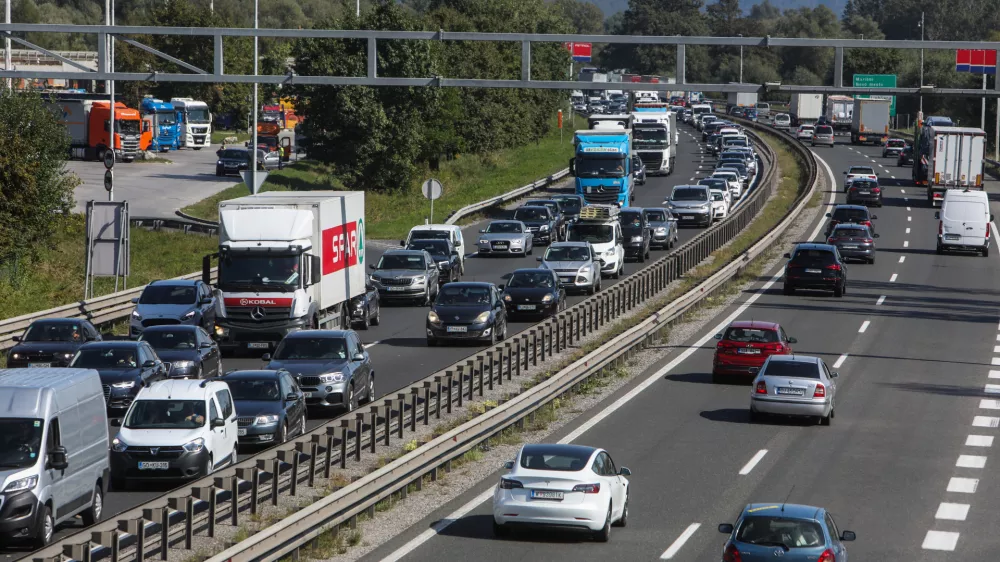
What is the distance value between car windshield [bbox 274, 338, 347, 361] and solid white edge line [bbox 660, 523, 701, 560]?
975 cm

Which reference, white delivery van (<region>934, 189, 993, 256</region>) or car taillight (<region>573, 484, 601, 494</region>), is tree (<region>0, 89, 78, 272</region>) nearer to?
car taillight (<region>573, 484, 601, 494</region>)

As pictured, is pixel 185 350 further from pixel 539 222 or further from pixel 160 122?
pixel 160 122

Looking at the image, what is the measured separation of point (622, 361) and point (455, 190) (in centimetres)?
4971

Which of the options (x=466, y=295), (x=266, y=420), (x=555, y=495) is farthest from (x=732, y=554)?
(x=466, y=295)

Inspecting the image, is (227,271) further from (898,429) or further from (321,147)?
(321,147)

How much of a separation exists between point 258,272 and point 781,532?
19.7 m

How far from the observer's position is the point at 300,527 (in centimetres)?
1619

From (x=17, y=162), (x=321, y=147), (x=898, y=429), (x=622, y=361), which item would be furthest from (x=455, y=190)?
(x=898, y=429)

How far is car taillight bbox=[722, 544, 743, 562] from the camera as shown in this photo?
14632 mm

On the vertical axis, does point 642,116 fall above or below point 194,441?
above

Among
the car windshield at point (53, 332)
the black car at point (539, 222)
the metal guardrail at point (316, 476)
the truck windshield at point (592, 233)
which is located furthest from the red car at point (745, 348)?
the black car at point (539, 222)

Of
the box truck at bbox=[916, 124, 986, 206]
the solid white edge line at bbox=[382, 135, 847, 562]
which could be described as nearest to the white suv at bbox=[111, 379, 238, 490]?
the solid white edge line at bbox=[382, 135, 847, 562]

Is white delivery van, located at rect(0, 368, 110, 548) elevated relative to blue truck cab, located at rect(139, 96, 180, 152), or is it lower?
lower

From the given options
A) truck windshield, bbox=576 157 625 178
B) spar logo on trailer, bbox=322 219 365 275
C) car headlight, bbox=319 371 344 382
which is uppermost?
truck windshield, bbox=576 157 625 178
